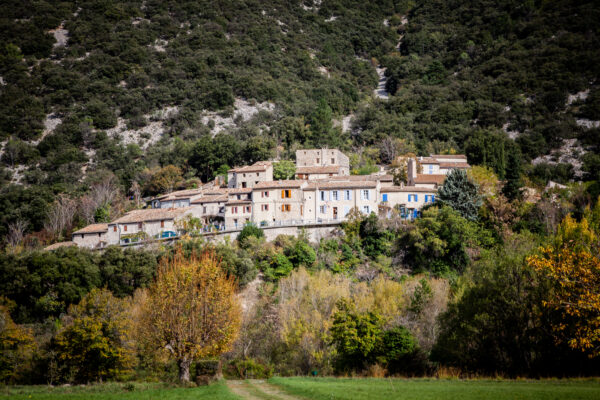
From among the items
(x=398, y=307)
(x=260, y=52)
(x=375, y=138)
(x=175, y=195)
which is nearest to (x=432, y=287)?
(x=398, y=307)

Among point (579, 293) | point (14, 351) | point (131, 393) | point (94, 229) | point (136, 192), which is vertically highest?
point (136, 192)

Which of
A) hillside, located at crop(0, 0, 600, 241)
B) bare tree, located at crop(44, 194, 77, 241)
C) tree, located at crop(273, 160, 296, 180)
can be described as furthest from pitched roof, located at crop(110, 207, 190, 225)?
hillside, located at crop(0, 0, 600, 241)

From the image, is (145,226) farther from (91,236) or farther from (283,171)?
(283,171)

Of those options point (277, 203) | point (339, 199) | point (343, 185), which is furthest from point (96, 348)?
point (343, 185)

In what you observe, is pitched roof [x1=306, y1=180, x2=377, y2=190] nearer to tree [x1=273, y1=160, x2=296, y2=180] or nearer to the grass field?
tree [x1=273, y1=160, x2=296, y2=180]

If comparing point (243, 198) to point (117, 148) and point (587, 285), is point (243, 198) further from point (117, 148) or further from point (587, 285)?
point (117, 148)

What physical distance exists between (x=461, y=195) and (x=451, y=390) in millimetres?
34774

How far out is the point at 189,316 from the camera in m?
28.1

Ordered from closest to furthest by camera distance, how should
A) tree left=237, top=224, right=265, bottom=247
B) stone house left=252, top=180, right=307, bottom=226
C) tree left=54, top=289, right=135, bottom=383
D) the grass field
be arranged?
the grass field
tree left=54, top=289, right=135, bottom=383
tree left=237, top=224, right=265, bottom=247
stone house left=252, top=180, right=307, bottom=226

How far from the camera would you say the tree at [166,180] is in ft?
244

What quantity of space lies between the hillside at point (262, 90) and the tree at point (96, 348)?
40.1 metres

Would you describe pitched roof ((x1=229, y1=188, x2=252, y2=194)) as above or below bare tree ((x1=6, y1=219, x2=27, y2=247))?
above

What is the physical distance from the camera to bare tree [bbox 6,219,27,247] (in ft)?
210

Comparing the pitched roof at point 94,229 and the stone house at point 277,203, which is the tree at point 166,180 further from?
the stone house at point 277,203
